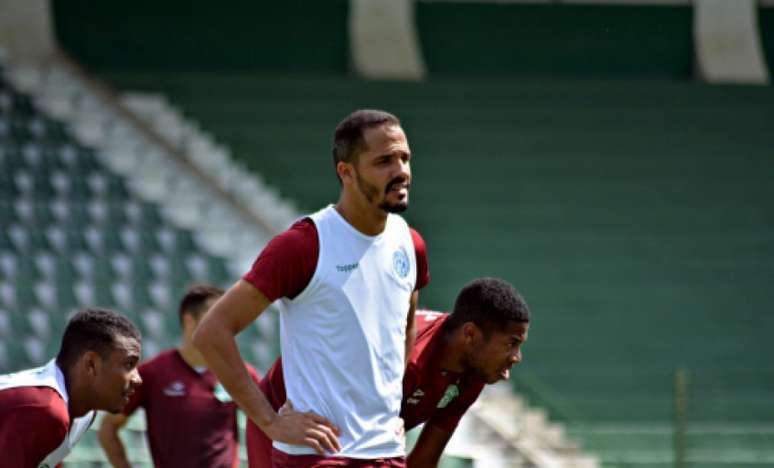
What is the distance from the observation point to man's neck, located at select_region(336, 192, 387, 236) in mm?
4516

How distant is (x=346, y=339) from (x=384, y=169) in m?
0.48

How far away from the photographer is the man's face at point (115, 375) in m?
4.68

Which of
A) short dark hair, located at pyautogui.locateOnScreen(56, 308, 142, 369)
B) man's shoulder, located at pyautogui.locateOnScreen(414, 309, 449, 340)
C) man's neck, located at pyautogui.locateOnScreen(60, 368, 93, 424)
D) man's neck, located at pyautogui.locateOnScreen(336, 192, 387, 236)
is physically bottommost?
man's neck, located at pyautogui.locateOnScreen(60, 368, 93, 424)

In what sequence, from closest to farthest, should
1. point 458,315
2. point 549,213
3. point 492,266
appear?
point 458,315
point 492,266
point 549,213

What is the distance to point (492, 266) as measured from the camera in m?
15.8

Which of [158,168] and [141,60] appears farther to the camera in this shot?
[141,60]

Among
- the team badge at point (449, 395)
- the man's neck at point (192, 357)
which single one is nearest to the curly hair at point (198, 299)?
the man's neck at point (192, 357)

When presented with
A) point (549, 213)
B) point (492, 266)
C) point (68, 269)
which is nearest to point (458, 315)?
point (68, 269)

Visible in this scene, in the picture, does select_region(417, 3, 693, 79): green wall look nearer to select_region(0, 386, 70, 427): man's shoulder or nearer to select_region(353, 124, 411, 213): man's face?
select_region(353, 124, 411, 213): man's face

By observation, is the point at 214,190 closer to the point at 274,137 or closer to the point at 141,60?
the point at 274,137

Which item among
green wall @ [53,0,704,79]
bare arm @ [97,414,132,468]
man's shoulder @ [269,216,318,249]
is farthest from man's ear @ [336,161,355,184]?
green wall @ [53,0,704,79]

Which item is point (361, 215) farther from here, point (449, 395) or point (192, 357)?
point (192, 357)

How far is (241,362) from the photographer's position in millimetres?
4426

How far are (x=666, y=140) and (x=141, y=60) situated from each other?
19.9 feet
